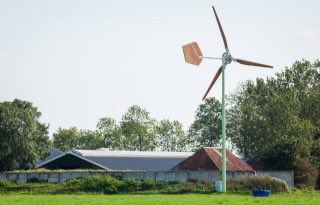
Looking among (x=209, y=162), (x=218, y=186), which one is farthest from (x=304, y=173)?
(x=218, y=186)

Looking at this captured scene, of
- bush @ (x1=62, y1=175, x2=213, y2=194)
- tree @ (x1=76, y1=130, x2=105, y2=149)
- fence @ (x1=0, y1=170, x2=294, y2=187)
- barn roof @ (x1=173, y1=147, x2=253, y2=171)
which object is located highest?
tree @ (x1=76, y1=130, x2=105, y2=149)

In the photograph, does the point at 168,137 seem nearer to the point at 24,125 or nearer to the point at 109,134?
the point at 109,134

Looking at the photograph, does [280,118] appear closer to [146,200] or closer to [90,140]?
[146,200]

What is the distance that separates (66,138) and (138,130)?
2334cm

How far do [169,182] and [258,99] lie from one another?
132 ft

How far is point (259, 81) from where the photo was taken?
314 ft

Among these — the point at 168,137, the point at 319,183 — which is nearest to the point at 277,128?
the point at 319,183

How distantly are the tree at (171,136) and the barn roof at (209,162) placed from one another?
191ft

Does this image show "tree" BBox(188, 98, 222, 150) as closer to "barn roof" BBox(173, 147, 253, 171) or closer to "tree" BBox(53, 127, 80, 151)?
"tree" BBox(53, 127, 80, 151)

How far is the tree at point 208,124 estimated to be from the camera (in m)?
114

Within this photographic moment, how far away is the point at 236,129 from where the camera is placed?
96938mm

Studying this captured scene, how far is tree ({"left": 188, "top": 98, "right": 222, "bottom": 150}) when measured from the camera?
11419 centimetres

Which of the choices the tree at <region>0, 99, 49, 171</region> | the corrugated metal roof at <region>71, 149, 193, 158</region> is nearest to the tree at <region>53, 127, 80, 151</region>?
the corrugated metal roof at <region>71, 149, 193, 158</region>

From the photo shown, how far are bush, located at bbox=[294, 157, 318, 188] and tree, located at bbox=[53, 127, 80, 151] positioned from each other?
2839 inches
